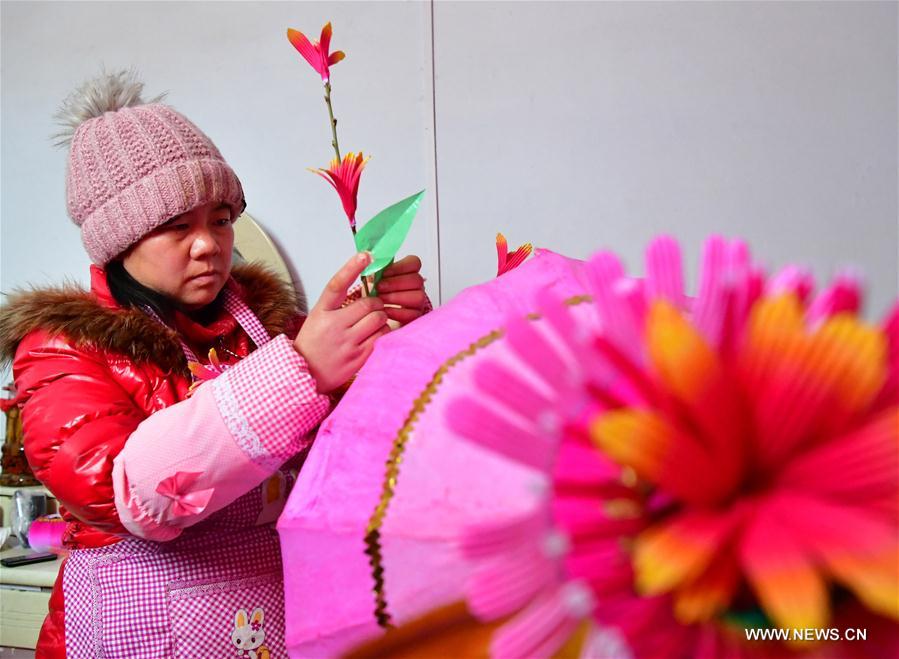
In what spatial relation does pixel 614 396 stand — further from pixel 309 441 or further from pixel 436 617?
pixel 309 441

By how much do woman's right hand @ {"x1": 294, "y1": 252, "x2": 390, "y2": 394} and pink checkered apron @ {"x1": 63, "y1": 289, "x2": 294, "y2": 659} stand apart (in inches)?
9.9

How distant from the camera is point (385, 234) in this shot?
0.71m

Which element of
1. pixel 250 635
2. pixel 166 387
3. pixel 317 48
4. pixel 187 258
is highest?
pixel 317 48

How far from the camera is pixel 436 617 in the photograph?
0.41m

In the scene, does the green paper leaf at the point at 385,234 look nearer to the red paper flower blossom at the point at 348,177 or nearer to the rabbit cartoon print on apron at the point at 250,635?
the red paper flower blossom at the point at 348,177

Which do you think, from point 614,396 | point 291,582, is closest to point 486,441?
point 614,396

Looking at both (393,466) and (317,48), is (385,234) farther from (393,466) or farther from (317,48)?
(393,466)

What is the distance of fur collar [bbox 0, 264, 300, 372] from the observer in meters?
Result: 0.94

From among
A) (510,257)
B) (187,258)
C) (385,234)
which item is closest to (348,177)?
(385,234)

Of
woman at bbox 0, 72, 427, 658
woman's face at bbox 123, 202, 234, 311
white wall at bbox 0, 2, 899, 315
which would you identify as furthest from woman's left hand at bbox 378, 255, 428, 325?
white wall at bbox 0, 2, 899, 315

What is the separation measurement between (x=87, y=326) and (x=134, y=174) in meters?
0.19

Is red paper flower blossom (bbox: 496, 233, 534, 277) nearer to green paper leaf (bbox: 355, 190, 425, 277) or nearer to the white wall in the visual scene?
green paper leaf (bbox: 355, 190, 425, 277)

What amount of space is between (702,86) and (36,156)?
5.49 feet

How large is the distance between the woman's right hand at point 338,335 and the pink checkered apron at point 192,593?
0.82 ft
